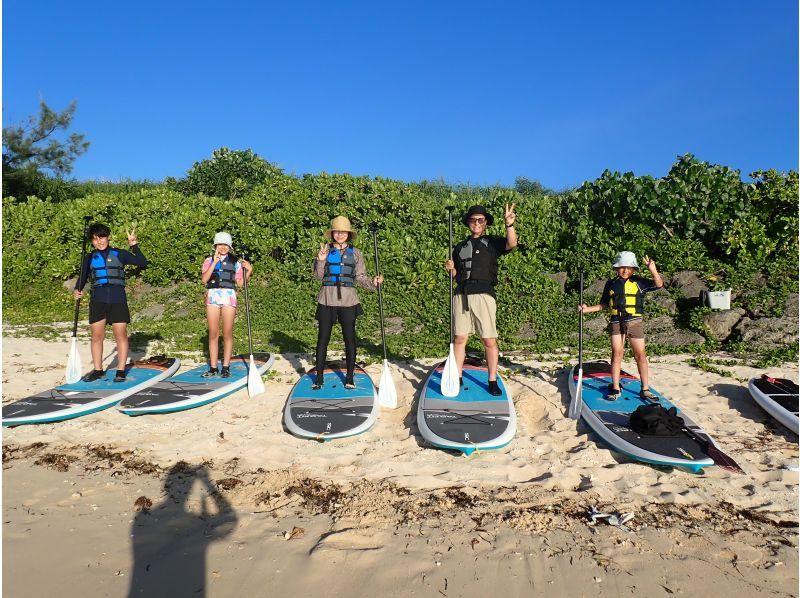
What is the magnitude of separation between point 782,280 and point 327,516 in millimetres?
10570

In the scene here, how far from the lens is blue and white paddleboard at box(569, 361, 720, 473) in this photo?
458 centimetres

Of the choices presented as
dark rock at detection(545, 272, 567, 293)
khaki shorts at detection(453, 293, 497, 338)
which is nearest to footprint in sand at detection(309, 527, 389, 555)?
khaki shorts at detection(453, 293, 497, 338)

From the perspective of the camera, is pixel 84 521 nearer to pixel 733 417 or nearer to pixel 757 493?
pixel 757 493

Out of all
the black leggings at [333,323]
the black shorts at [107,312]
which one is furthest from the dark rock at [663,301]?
the black shorts at [107,312]

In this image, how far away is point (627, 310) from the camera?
6141 mm

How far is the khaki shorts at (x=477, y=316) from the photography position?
6293mm

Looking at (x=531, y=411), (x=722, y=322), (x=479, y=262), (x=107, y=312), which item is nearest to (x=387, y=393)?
(x=531, y=411)

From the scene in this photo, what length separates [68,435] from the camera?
18.4 ft

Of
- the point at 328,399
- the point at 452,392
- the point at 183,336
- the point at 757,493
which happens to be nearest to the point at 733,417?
the point at 757,493

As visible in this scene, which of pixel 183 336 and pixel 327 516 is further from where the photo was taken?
pixel 183 336

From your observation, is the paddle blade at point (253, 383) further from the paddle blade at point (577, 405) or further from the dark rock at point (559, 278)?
the dark rock at point (559, 278)

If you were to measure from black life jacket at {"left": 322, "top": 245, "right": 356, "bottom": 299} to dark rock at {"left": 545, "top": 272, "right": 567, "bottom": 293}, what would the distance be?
733 centimetres

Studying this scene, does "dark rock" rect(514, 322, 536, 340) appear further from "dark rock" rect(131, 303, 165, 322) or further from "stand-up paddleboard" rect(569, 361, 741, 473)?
"dark rock" rect(131, 303, 165, 322)

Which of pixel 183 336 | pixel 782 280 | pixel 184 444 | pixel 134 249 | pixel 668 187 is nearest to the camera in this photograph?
pixel 184 444
